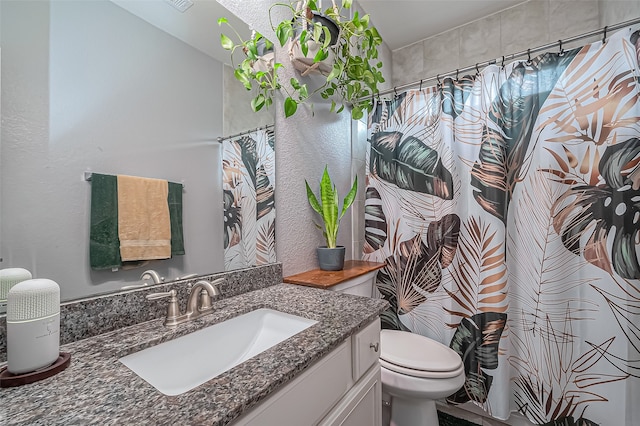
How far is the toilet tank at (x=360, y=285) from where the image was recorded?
124cm

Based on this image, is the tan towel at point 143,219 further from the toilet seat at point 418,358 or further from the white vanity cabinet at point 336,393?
the toilet seat at point 418,358

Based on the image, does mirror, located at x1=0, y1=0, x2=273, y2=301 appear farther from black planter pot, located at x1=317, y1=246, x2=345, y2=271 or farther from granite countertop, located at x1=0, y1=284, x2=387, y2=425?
black planter pot, located at x1=317, y1=246, x2=345, y2=271

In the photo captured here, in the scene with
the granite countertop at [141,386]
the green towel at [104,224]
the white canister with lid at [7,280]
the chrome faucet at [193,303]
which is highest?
the green towel at [104,224]

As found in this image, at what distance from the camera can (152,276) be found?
2.54ft

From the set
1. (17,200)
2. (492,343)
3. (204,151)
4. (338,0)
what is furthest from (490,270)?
(338,0)

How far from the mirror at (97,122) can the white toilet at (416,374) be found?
2.51ft

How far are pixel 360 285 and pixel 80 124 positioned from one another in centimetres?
127

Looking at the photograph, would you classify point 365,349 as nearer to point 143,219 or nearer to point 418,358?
point 418,358

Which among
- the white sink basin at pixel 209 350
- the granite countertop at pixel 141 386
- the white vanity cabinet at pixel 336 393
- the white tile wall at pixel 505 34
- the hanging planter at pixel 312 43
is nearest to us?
the granite countertop at pixel 141 386

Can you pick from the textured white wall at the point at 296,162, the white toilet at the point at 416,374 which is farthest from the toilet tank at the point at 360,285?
the textured white wall at the point at 296,162

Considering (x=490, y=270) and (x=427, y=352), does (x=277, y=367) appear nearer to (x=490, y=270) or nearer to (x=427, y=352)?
(x=427, y=352)

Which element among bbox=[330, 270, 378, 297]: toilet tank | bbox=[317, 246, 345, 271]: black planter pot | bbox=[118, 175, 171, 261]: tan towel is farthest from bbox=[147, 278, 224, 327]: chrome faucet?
bbox=[317, 246, 345, 271]: black planter pot

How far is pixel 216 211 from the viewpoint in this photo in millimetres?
941

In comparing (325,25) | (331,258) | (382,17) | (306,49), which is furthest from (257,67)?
(382,17)
